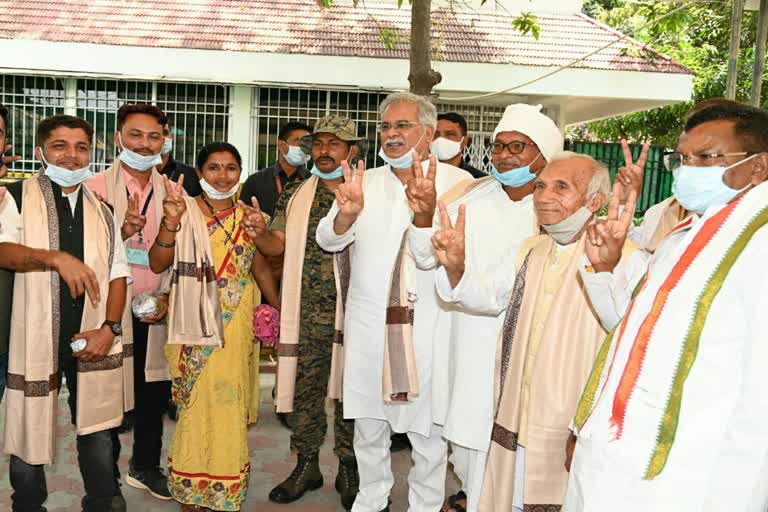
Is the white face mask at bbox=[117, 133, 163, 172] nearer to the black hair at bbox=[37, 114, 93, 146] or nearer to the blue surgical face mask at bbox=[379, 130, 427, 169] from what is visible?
the black hair at bbox=[37, 114, 93, 146]

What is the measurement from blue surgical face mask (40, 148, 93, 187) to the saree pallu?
2.27 ft

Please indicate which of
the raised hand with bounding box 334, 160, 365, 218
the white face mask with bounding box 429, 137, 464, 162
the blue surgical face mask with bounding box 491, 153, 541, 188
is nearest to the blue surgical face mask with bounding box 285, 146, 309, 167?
the white face mask with bounding box 429, 137, 464, 162

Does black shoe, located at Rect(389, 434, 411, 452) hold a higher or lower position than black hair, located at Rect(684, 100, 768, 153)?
lower

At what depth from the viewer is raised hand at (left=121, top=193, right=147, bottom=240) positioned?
374 cm

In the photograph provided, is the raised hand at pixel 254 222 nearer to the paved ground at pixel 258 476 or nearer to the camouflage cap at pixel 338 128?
the camouflage cap at pixel 338 128

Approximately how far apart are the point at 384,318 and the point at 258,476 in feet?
5.00

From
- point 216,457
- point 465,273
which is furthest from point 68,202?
point 465,273

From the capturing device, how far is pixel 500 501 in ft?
9.70

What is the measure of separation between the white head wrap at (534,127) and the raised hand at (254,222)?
1.29 metres

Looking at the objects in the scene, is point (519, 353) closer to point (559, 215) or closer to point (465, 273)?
point (465, 273)

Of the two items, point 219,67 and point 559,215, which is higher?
point 219,67

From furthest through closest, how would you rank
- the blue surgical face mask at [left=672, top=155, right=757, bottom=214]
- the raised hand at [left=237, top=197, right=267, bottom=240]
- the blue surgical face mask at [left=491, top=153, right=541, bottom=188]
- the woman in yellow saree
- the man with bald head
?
1. the raised hand at [left=237, top=197, right=267, bottom=240]
2. the woman in yellow saree
3. the blue surgical face mask at [left=491, top=153, right=541, bottom=188]
4. the man with bald head
5. the blue surgical face mask at [left=672, top=155, right=757, bottom=214]

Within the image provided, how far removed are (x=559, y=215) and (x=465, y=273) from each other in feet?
1.43

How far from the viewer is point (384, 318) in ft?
12.3
